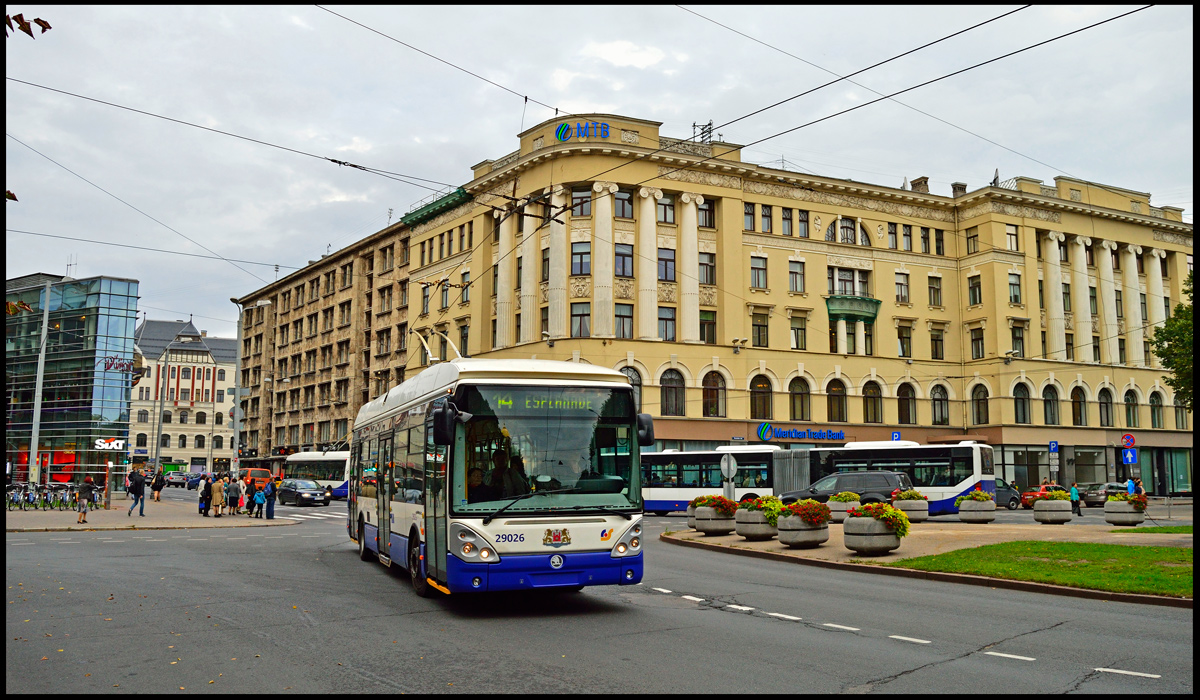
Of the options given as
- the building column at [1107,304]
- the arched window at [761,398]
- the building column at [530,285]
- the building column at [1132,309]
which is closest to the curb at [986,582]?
the building column at [530,285]

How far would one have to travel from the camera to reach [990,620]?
11445 mm

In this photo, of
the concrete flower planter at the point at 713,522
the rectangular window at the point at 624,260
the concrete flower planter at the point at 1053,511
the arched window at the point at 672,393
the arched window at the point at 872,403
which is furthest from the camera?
the arched window at the point at 872,403

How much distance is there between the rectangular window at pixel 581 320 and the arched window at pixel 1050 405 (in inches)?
1085

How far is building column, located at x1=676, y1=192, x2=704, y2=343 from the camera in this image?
163 feet

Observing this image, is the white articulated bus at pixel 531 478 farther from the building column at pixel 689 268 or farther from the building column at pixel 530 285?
the building column at pixel 689 268

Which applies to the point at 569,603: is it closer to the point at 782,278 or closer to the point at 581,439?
the point at 581,439

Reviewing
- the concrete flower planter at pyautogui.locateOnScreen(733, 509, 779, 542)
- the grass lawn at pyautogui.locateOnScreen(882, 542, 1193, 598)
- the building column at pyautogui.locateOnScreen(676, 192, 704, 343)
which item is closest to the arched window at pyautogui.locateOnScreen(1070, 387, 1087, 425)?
the building column at pyautogui.locateOnScreen(676, 192, 704, 343)

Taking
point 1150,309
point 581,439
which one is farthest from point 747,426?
point 581,439

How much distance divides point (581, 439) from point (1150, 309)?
6142 centimetres

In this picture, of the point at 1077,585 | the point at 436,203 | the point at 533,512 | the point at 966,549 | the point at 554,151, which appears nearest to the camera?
the point at 533,512

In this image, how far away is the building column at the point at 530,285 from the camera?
1962 inches

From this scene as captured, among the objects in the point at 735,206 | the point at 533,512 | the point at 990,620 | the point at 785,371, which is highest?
the point at 735,206

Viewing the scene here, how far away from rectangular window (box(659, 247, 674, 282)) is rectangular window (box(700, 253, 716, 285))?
1.88 m

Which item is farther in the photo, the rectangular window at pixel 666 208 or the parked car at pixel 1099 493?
the rectangular window at pixel 666 208
